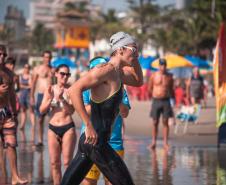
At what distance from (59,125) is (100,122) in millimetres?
2713

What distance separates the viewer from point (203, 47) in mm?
84000

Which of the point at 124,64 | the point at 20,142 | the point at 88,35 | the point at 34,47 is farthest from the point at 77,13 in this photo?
the point at 124,64

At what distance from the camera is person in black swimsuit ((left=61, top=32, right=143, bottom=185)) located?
564 cm

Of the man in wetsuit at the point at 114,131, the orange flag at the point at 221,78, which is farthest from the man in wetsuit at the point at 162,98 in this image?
the man in wetsuit at the point at 114,131

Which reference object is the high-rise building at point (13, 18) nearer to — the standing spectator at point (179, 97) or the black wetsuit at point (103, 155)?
the standing spectator at point (179, 97)

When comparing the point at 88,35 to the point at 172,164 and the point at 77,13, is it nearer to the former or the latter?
the point at 77,13

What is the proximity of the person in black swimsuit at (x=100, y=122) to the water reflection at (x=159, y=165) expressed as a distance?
3.66 metres

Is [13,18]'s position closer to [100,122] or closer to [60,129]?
[60,129]

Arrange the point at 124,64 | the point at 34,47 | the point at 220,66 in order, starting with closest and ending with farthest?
the point at 124,64, the point at 220,66, the point at 34,47

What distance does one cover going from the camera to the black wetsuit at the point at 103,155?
570 centimetres

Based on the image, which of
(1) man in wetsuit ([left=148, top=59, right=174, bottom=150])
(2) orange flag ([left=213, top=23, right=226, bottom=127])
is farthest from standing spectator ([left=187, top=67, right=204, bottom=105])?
(2) orange flag ([left=213, top=23, right=226, bottom=127])

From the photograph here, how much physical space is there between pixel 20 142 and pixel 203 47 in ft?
230

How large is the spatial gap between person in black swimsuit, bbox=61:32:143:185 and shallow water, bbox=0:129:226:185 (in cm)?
368

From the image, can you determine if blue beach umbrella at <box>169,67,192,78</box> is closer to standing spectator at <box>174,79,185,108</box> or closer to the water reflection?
standing spectator at <box>174,79,185,108</box>
